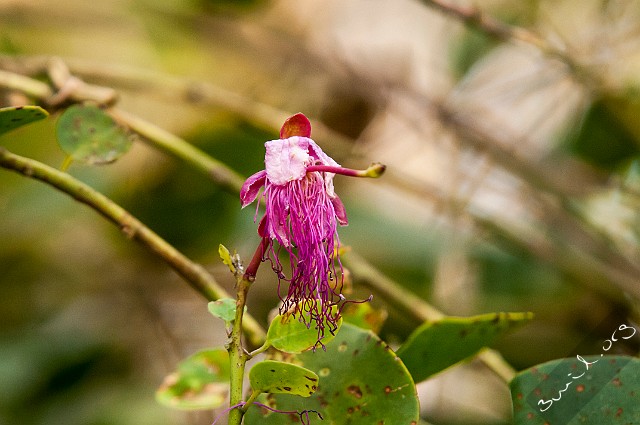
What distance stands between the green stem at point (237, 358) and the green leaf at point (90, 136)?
9.8 inches

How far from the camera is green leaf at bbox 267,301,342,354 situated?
17.6 inches

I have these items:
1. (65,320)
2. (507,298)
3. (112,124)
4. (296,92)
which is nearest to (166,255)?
(112,124)

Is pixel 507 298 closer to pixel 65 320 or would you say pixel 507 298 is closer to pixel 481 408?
pixel 481 408

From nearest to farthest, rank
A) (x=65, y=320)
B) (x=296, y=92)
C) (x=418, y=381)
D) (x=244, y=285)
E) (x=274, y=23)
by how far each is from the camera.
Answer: (x=244, y=285), (x=418, y=381), (x=65, y=320), (x=296, y=92), (x=274, y=23)

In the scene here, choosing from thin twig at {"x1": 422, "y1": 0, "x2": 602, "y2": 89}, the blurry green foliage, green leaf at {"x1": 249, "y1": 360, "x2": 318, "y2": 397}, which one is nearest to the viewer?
green leaf at {"x1": 249, "y1": 360, "x2": 318, "y2": 397}

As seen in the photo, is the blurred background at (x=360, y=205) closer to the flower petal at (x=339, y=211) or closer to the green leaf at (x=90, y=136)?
the green leaf at (x=90, y=136)

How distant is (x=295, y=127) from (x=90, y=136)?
0.82ft

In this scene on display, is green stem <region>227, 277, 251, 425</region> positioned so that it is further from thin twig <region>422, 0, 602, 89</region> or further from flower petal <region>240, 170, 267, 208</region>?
thin twig <region>422, 0, 602, 89</region>

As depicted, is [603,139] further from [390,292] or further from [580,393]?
[580,393]

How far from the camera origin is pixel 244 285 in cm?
44

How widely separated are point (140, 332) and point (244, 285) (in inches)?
32.7

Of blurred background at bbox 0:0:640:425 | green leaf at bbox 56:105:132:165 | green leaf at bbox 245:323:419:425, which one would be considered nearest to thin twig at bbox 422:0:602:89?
blurred background at bbox 0:0:640:425

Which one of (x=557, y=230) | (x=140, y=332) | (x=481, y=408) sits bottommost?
(x=140, y=332)

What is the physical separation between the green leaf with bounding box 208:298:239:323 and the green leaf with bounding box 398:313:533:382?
151mm
